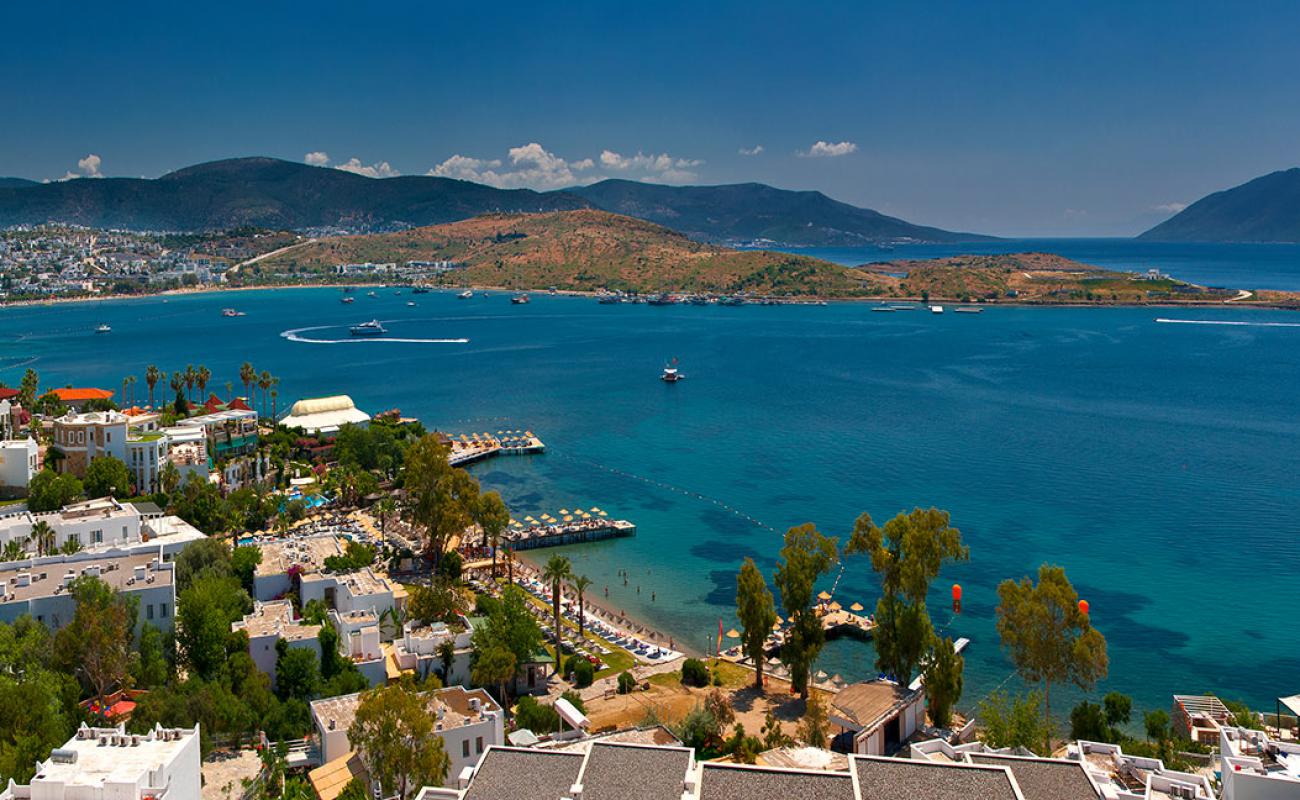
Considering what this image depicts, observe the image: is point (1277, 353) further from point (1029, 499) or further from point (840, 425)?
point (1029, 499)

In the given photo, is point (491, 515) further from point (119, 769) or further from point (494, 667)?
point (119, 769)

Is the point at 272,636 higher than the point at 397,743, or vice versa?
the point at 397,743

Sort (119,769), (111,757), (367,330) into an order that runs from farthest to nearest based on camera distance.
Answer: (367,330), (111,757), (119,769)

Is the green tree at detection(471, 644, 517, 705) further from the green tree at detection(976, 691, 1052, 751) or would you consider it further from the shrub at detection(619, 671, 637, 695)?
the green tree at detection(976, 691, 1052, 751)

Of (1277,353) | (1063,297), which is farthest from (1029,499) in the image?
(1063,297)

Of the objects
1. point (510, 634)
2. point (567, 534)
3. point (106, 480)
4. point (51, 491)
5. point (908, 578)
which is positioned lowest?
point (567, 534)

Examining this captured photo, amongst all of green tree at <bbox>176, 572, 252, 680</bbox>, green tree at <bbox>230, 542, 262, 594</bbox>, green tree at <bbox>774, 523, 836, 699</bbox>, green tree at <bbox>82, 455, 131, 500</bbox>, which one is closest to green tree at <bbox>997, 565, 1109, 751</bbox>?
green tree at <bbox>774, 523, 836, 699</bbox>

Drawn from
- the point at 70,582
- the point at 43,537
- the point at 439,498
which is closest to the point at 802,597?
the point at 439,498
